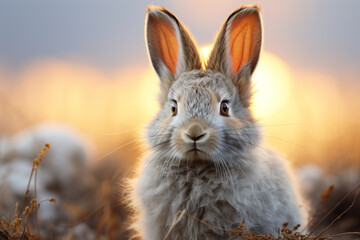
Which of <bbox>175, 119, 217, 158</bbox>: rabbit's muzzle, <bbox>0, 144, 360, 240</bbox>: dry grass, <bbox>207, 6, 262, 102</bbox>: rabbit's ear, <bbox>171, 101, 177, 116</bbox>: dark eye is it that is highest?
<bbox>207, 6, 262, 102</bbox>: rabbit's ear

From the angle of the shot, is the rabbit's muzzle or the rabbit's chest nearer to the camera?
the rabbit's muzzle

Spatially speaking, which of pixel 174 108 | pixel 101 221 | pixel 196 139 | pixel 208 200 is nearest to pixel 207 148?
pixel 196 139

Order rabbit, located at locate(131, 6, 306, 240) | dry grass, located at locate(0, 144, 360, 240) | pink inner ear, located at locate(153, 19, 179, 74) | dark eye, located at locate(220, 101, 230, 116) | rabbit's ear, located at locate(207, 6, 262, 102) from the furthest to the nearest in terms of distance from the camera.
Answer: pink inner ear, located at locate(153, 19, 179, 74), rabbit's ear, located at locate(207, 6, 262, 102), dark eye, located at locate(220, 101, 230, 116), rabbit, located at locate(131, 6, 306, 240), dry grass, located at locate(0, 144, 360, 240)

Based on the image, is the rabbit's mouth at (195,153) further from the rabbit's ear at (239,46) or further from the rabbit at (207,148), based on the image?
the rabbit's ear at (239,46)

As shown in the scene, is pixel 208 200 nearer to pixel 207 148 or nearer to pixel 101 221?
pixel 207 148

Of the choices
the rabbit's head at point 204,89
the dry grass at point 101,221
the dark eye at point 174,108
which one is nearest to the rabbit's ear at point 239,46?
the rabbit's head at point 204,89

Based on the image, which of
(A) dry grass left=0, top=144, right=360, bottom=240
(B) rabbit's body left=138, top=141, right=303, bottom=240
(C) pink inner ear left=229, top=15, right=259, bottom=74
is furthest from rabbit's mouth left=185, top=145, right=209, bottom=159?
(C) pink inner ear left=229, top=15, right=259, bottom=74

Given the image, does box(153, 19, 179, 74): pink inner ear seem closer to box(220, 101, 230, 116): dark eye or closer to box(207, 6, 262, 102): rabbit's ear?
box(207, 6, 262, 102): rabbit's ear

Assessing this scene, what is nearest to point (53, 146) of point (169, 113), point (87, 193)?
point (87, 193)
